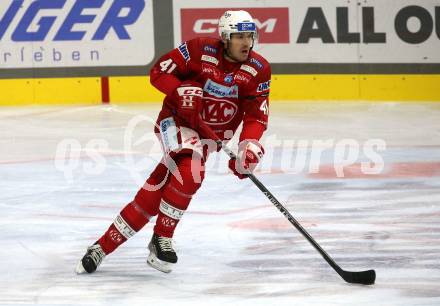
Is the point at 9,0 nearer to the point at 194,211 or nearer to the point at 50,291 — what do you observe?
the point at 194,211

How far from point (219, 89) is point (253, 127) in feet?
0.77

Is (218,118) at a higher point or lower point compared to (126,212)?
higher

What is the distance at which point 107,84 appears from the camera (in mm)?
11031

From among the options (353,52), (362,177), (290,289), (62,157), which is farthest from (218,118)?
(353,52)

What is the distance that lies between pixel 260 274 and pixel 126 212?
666 mm

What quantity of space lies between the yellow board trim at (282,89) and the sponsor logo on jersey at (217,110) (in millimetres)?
5826

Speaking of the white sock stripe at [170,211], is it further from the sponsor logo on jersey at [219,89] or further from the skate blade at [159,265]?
the sponsor logo on jersey at [219,89]

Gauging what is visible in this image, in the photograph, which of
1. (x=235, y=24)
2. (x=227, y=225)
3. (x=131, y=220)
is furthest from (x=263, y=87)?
(x=227, y=225)

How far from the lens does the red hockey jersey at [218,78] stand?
16.3 ft

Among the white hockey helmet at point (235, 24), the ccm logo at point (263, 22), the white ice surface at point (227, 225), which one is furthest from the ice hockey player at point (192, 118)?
the ccm logo at point (263, 22)

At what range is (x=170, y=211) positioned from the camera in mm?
4809

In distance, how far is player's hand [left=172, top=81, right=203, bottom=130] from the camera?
190 inches

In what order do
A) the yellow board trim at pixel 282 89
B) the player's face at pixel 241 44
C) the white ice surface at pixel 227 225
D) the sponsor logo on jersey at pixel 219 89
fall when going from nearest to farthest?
→ the white ice surface at pixel 227 225
the player's face at pixel 241 44
the sponsor logo on jersey at pixel 219 89
the yellow board trim at pixel 282 89

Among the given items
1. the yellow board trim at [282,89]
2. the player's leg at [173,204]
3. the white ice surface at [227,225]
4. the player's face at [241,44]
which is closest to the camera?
the white ice surface at [227,225]
